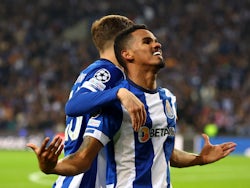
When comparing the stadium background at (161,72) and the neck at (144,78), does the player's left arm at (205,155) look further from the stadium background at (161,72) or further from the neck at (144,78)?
the stadium background at (161,72)

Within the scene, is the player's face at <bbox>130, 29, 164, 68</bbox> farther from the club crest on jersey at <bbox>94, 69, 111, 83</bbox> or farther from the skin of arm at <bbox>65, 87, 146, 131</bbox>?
the club crest on jersey at <bbox>94, 69, 111, 83</bbox>

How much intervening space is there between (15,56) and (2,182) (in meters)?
13.8

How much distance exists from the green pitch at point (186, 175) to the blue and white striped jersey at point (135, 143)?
8.65 metres

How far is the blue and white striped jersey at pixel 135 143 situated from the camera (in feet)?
13.3

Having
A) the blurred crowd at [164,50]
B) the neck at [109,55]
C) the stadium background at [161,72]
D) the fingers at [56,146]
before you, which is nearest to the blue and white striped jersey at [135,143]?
the fingers at [56,146]

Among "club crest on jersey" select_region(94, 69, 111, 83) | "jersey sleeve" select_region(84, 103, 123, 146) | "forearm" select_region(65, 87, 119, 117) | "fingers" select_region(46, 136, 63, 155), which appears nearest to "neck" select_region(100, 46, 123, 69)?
"club crest on jersey" select_region(94, 69, 111, 83)

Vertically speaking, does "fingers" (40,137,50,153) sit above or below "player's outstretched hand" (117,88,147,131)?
below

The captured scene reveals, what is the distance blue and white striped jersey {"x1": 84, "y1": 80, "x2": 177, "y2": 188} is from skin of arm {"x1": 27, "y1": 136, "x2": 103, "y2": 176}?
6 cm

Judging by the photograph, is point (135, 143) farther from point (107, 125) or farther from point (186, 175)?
point (186, 175)

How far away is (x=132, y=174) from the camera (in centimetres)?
406

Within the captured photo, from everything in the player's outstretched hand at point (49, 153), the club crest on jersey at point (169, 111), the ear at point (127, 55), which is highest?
the ear at point (127, 55)

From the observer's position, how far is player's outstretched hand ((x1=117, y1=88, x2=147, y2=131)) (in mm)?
3867

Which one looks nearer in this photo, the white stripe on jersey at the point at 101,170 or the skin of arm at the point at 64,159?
the skin of arm at the point at 64,159

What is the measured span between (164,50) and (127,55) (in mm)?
22106
